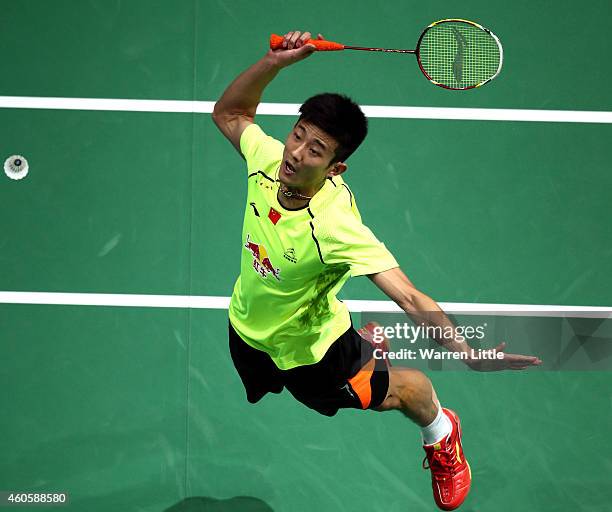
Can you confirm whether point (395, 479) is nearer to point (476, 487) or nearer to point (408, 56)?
point (476, 487)

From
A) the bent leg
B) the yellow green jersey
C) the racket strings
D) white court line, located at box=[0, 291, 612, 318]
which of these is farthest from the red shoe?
the racket strings

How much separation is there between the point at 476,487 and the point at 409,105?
2364 mm

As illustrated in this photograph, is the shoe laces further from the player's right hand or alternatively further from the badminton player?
the player's right hand

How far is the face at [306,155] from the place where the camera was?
4227 millimetres

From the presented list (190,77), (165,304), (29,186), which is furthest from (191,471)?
(190,77)

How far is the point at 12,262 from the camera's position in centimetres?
608

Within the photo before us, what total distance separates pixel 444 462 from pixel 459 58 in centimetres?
210

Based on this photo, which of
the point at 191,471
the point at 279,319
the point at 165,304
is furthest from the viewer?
the point at 165,304

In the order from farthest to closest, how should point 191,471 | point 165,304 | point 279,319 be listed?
point 165,304, point 191,471, point 279,319

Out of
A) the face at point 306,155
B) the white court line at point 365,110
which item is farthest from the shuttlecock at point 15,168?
the face at point 306,155

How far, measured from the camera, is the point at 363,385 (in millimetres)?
4672

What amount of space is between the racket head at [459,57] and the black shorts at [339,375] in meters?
1.45

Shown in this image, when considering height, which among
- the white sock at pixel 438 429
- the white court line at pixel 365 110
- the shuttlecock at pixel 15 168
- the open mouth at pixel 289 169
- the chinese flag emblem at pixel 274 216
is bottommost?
the white sock at pixel 438 429

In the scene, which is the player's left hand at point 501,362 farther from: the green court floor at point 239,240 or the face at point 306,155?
the green court floor at point 239,240
